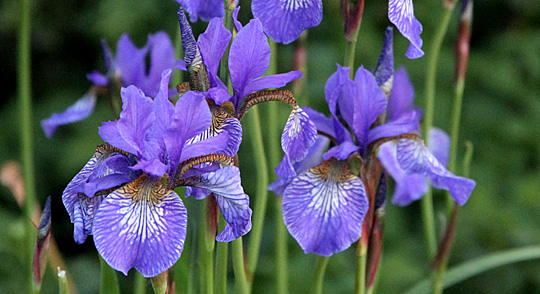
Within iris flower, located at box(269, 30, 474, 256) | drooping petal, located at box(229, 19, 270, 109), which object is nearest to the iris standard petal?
iris flower, located at box(269, 30, 474, 256)

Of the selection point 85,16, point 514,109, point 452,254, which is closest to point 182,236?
point 452,254

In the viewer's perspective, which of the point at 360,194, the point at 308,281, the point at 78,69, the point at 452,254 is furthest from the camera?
the point at 78,69

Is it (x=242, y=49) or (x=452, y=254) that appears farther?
(x=452, y=254)

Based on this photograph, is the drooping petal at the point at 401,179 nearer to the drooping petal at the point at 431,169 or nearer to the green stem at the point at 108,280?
the drooping petal at the point at 431,169

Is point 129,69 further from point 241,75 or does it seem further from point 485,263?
point 485,263

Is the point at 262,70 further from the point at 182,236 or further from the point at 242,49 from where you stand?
the point at 182,236

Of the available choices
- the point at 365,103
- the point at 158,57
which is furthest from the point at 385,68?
the point at 158,57
